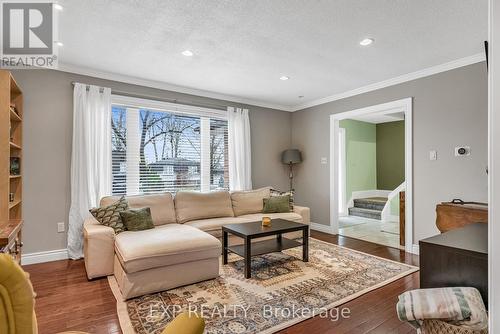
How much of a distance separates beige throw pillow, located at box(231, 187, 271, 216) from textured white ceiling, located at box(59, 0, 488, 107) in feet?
6.12

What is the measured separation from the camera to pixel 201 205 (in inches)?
165

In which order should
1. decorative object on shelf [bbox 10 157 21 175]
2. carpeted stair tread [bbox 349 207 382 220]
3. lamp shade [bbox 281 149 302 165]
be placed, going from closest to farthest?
decorative object on shelf [bbox 10 157 21 175], lamp shade [bbox 281 149 302 165], carpeted stair tread [bbox 349 207 382 220]

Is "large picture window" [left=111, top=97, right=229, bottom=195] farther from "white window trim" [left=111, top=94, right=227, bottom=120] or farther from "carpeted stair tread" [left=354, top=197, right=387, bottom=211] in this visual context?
"carpeted stair tread" [left=354, top=197, right=387, bottom=211]

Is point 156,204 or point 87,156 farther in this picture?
point 156,204

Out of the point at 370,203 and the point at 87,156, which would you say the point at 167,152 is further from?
the point at 370,203

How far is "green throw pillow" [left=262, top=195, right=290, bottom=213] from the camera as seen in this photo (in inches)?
182

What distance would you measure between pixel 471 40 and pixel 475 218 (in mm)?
1842

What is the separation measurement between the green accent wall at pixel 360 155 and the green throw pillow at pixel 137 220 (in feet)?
17.4

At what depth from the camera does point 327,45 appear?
9.86ft

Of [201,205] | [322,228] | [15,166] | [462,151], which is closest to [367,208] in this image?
[322,228]

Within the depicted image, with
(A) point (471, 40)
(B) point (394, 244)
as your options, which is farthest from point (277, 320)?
(A) point (471, 40)

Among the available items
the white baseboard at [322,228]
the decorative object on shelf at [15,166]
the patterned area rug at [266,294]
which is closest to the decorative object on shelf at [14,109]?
the decorative object on shelf at [15,166]

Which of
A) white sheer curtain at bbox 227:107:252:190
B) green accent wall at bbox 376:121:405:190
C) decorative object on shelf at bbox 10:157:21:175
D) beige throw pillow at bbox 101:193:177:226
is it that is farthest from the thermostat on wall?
decorative object on shelf at bbox 10:157:21:175

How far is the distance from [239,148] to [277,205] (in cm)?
126
